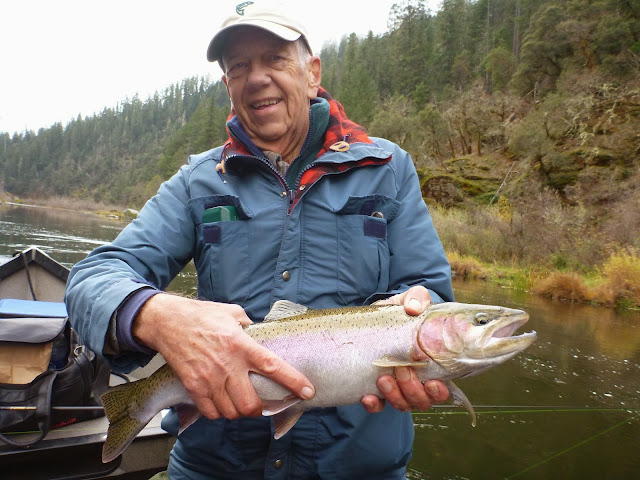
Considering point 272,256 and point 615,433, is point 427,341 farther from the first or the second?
point 615,433

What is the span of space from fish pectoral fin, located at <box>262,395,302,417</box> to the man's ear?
1558 mm

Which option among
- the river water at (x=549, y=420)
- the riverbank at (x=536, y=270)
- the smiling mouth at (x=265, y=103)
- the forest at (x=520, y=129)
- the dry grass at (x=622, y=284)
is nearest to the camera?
the smiling mouth at (x=265, y=103)

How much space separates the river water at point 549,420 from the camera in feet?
17.9

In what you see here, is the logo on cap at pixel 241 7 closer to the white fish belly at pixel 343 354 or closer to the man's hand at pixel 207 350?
the man's hand at pixel 207 350

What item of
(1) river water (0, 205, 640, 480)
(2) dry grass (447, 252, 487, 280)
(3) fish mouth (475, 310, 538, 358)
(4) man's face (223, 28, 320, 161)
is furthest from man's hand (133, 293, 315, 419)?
(2) dry grass (447, 252, 487, 280)

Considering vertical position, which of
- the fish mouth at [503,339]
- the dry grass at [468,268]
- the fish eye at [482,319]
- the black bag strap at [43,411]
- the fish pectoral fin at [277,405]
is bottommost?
the dry grass at [468,268]

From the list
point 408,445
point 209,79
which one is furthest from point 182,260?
point 209,79

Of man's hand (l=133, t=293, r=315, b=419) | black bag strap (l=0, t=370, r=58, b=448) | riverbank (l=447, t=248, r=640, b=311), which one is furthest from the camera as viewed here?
riverbank (l=447, t=248, r=640, b=311)

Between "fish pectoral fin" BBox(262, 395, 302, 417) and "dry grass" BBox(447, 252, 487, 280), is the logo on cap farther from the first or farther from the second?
"dry grass" BBox(447, 252, 487, 280)

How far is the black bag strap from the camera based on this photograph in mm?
3153

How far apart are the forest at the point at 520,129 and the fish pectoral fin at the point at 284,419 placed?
15.8 metres

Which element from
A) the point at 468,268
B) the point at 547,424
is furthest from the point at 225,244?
the point at 468,268

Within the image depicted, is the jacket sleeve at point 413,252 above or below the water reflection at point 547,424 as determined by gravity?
above

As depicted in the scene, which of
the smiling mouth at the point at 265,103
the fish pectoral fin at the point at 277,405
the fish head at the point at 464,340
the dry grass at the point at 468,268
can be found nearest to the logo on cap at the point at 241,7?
the smiling mouth at the point at 265,103
